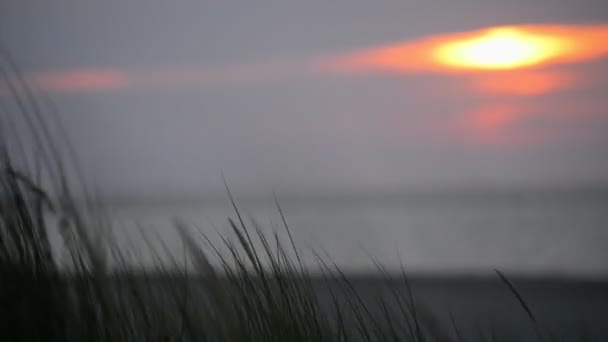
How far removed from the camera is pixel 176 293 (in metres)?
1.12

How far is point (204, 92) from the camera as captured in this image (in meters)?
1.30

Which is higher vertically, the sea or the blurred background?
the blurred background

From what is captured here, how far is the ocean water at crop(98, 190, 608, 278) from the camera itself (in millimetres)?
1104

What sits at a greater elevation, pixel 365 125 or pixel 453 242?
pixel 365 125

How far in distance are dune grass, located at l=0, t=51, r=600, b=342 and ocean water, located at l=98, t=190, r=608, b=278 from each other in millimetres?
35

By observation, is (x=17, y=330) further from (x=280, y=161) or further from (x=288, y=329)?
(x=280, y=161)

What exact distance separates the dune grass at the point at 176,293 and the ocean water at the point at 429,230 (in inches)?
1.4

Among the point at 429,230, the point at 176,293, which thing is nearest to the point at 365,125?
the point at 429,230

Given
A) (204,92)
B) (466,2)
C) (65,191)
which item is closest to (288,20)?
(204,92)

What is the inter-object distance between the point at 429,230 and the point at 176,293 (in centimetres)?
44

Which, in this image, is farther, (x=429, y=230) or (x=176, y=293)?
(x=429, y=230)

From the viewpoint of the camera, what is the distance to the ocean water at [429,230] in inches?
43.4

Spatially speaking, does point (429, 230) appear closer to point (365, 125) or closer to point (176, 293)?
point (365, 125)

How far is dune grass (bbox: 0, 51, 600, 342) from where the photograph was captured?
1012 mm
